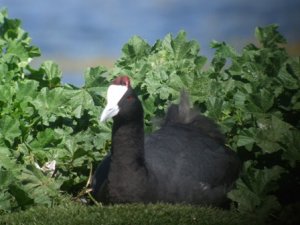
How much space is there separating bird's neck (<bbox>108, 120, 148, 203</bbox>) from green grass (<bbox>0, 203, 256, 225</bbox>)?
0.15 meters

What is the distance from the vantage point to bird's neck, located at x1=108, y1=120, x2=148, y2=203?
239 inches

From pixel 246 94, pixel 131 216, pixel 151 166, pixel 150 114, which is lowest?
pixel 131 216

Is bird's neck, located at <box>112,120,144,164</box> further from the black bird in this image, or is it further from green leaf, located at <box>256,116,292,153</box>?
green leaf, located at <box>256,116,292,153</box>

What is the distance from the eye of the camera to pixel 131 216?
5.67 meters

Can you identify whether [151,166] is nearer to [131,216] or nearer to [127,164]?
[127,164]

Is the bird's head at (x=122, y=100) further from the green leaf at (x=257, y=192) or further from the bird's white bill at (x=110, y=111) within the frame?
the green leaf at (x=257, y=192)

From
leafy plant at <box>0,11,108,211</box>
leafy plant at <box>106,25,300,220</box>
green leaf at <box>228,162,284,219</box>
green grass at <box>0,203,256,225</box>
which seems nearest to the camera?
green grass at <box>0,203,256,225</box>

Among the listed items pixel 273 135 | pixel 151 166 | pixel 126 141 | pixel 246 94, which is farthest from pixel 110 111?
pixel 246 94

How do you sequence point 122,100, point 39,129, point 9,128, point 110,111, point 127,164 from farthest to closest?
1. point 39,129
2. point 9,128
3. point 127,164
4. point 122,100
5. point 110,111

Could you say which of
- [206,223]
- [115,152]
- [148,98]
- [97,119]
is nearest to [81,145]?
[97,119]

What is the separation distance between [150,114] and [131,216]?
7.93ft

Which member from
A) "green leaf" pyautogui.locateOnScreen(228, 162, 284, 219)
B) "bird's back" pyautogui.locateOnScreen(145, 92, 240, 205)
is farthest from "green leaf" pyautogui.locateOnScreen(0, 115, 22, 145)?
"green leaf" pyautogui.locateOnScreen(228, 162, 284, 219)

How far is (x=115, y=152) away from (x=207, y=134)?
1.12 meters

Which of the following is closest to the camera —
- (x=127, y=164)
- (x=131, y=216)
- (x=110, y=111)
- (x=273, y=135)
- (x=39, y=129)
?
(x=131, y=216)
